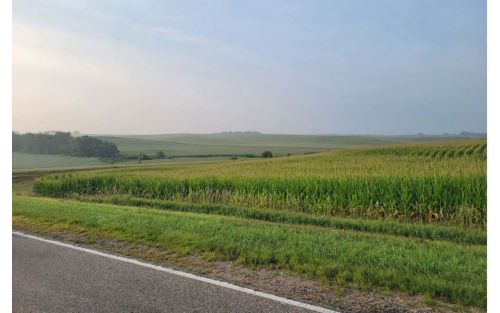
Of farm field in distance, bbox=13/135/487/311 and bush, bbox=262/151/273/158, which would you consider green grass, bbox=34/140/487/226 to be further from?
bush, bbox=262/151/273/158

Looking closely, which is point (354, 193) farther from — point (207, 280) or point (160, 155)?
point (160, 155)

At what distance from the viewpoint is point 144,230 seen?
959 centimetres

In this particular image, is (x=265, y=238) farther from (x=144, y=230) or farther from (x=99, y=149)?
(x=99, y=149)

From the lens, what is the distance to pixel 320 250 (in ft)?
24.9

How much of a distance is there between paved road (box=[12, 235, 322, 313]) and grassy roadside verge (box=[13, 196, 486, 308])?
119 centimetres

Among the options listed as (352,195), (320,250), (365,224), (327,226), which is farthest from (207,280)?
(352,195)

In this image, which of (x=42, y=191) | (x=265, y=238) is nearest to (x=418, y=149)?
(x=42, y=191)

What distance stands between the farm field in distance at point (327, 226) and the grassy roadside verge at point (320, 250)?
0.02m

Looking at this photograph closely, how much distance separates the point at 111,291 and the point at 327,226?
664 centimetres

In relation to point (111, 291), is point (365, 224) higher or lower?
lower

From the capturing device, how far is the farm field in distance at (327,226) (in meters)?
6.14

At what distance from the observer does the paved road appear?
517cm
